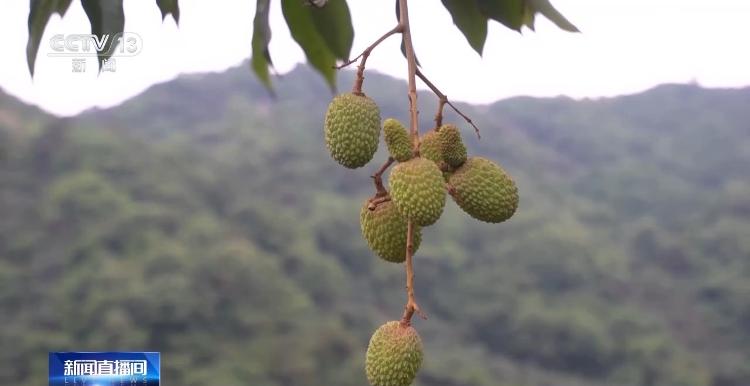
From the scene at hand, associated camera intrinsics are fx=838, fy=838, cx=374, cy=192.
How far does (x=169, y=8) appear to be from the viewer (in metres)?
0.84

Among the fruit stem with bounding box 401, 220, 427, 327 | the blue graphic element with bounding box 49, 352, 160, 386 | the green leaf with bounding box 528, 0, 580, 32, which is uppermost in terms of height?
the green leaf with bounding box 528, 0, 580, 32

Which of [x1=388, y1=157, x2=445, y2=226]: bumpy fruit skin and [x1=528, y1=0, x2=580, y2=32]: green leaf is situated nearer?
[x1=388, y1=157, x2=445, y2=226]: bumpy fruit skin

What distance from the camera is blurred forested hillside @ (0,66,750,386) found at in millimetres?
13859

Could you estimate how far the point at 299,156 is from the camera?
1817cm

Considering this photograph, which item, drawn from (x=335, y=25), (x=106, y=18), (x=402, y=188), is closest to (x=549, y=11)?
(x=335, y=25)

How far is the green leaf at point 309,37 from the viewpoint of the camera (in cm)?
91

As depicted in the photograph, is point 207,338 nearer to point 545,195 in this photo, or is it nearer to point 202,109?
point 202,109

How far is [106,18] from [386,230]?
0.42 metres

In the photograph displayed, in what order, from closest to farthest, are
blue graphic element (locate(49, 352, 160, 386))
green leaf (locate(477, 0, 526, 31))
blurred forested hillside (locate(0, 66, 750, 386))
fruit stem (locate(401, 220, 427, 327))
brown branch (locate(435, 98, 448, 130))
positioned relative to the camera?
fruit stem (locate(401, 220, 427, 327)) < brown branch (locate(435, 98, 448, 130)) < green leaf (locate(477, 0, 526, 31)) < blue graphic element (locate(49, 352, 160, 386)) < blurred forested hillside (locate(0, 66, 750, 386))

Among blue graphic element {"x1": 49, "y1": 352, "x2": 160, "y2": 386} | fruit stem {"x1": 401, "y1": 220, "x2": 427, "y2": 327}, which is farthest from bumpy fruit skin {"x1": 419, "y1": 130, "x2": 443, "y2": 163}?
blue graphic element {"x1": 49, "y1": 352, "x2": 160, "y2": 386}

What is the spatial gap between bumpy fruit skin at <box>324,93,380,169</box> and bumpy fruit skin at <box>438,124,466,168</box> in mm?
60

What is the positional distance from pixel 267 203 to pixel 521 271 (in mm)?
5356

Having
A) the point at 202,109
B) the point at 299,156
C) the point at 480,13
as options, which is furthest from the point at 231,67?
the point at 480,13

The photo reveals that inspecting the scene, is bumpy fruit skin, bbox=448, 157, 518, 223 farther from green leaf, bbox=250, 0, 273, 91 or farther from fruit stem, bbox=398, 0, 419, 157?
green leaf, bbox=250, 0, 273, 91
